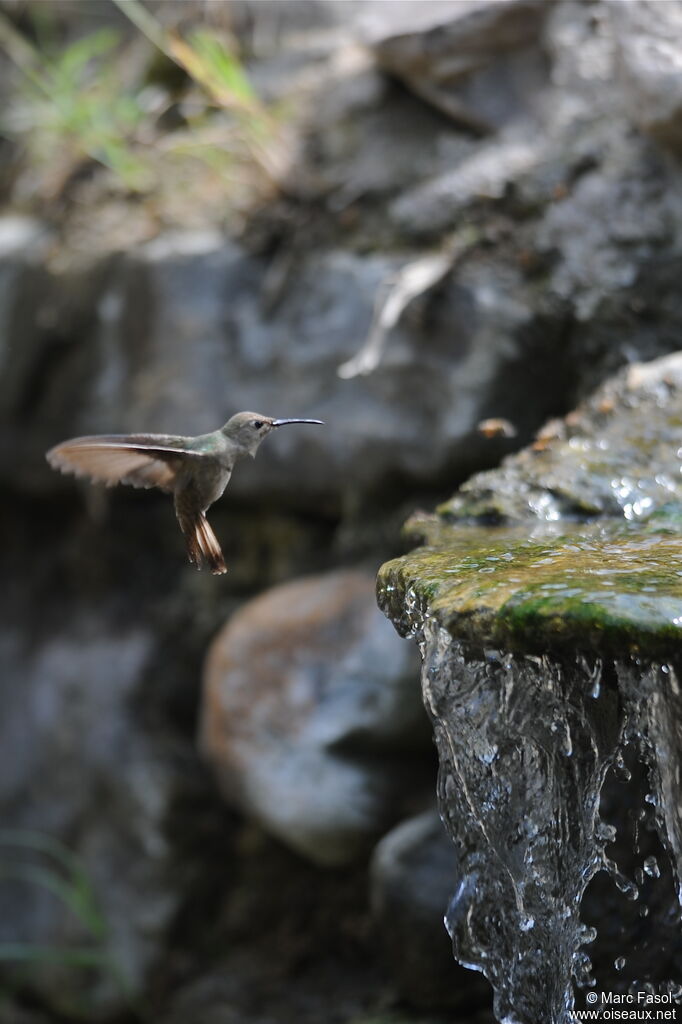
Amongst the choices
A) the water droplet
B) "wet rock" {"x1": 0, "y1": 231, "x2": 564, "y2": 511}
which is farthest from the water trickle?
"wet rock" {"x1": 0, "y1": 231, "x2": 564, "y2": 511}

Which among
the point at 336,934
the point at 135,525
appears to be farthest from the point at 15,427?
the point at 336,934

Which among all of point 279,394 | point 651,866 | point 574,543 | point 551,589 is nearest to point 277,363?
point 279,394

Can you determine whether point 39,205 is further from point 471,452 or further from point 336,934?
point 336,934

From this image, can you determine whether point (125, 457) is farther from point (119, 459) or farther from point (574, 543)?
point (574, 543)

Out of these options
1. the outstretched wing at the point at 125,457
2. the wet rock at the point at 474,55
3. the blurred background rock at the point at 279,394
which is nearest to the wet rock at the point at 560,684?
the outstretched wing at the point at 125,457

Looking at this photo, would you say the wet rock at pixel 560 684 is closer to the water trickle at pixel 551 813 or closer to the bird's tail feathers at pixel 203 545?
the water trickle at pixel 551 813
